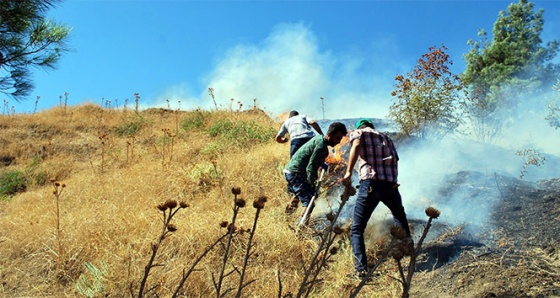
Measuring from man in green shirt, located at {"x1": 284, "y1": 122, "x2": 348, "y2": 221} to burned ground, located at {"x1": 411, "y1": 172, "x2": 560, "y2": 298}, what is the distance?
1.28m

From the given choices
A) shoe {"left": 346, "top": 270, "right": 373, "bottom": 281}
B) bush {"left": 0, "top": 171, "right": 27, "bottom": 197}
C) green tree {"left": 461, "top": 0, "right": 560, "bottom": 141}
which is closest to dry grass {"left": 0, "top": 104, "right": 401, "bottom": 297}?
shoe {"left": 346, "top": 270, "right": 373, "bottom": 281}

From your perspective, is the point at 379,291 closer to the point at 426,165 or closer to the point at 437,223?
the point at 437,223

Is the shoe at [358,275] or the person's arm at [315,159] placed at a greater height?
the person's arm at [315,159]

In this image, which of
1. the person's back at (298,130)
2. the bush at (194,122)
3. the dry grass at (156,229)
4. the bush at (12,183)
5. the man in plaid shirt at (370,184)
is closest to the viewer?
the dry grass at (156,229)

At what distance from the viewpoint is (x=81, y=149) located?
35.5 feet

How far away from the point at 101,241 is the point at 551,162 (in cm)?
840

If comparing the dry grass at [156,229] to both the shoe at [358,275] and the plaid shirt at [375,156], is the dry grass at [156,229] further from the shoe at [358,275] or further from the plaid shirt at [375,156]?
the plaid shirt at [375,156]

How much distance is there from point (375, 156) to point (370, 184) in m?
0.26

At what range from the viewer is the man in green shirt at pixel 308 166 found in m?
4.60

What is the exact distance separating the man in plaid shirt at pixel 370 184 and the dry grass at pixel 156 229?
1.20ft

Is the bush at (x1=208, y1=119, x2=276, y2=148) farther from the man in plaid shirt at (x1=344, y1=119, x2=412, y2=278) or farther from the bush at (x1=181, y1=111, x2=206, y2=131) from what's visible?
the man in plaid shirt at (x1=344, y1=119, x2=412, y2=278)

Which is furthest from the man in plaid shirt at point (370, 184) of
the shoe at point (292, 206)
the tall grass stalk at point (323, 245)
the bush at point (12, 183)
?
the bush at point (12, 183)

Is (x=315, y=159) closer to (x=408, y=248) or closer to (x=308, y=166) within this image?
(x=308, y=166)

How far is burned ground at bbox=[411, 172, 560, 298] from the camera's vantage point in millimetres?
3111
